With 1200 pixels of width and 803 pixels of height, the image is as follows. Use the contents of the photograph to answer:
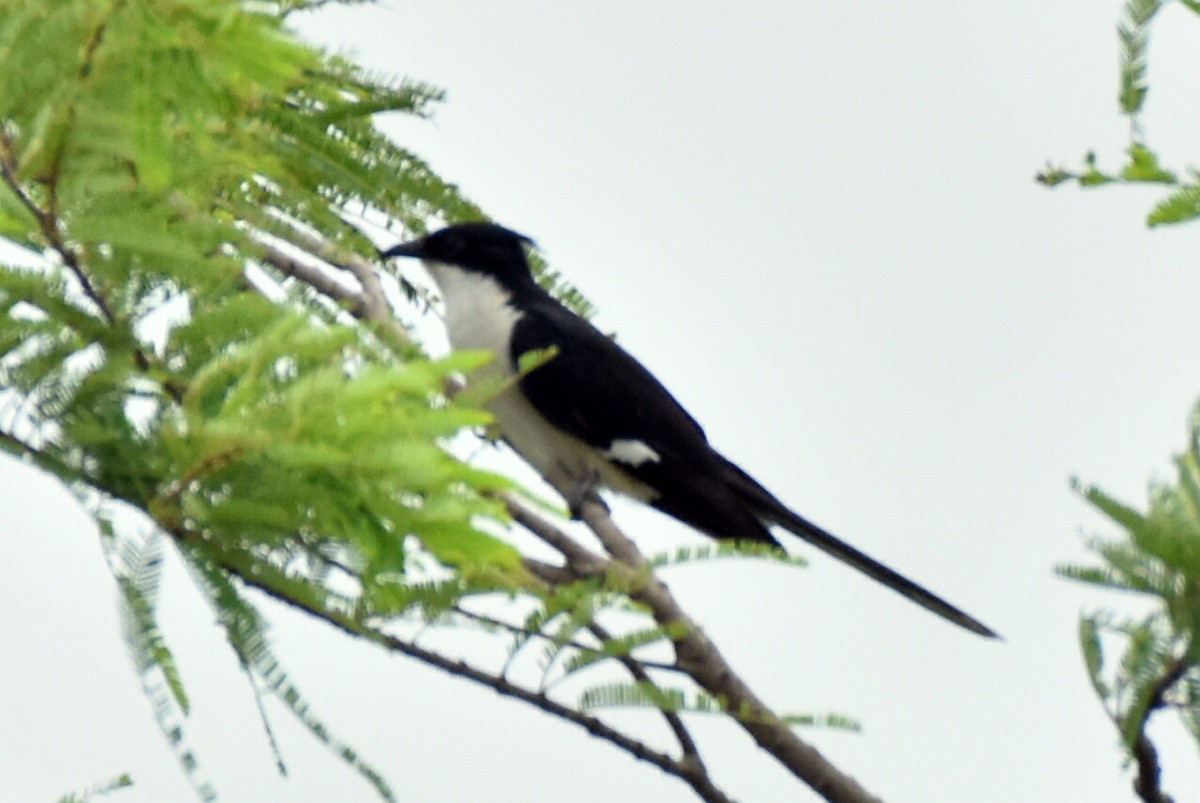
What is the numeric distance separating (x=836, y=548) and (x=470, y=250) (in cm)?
149

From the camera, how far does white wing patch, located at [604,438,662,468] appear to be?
211 inches

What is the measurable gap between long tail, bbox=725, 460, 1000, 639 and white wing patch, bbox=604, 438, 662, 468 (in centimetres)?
27

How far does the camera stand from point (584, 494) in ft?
15.9

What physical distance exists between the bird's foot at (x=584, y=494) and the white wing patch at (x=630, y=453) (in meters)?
0.08

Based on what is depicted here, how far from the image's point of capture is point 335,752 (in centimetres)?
216

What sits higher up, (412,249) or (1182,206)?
(412,249)

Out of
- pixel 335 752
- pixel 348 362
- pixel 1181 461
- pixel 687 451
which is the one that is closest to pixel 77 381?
pixel 348 362

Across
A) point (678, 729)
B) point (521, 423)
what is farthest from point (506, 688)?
point (521, 423)

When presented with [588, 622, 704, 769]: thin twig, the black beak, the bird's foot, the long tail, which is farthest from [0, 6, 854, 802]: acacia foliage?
the black beak

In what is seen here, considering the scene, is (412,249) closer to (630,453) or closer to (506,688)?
(630,453)

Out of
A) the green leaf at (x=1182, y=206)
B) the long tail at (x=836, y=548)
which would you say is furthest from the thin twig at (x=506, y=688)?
the long tail at (x=836, y=548)

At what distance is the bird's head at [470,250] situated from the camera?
5676 mm

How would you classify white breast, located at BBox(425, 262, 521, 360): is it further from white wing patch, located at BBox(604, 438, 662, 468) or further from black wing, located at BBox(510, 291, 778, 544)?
white wing patch, located at BBox(604, 438, 662, 468)

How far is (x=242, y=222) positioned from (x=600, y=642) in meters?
1.06
